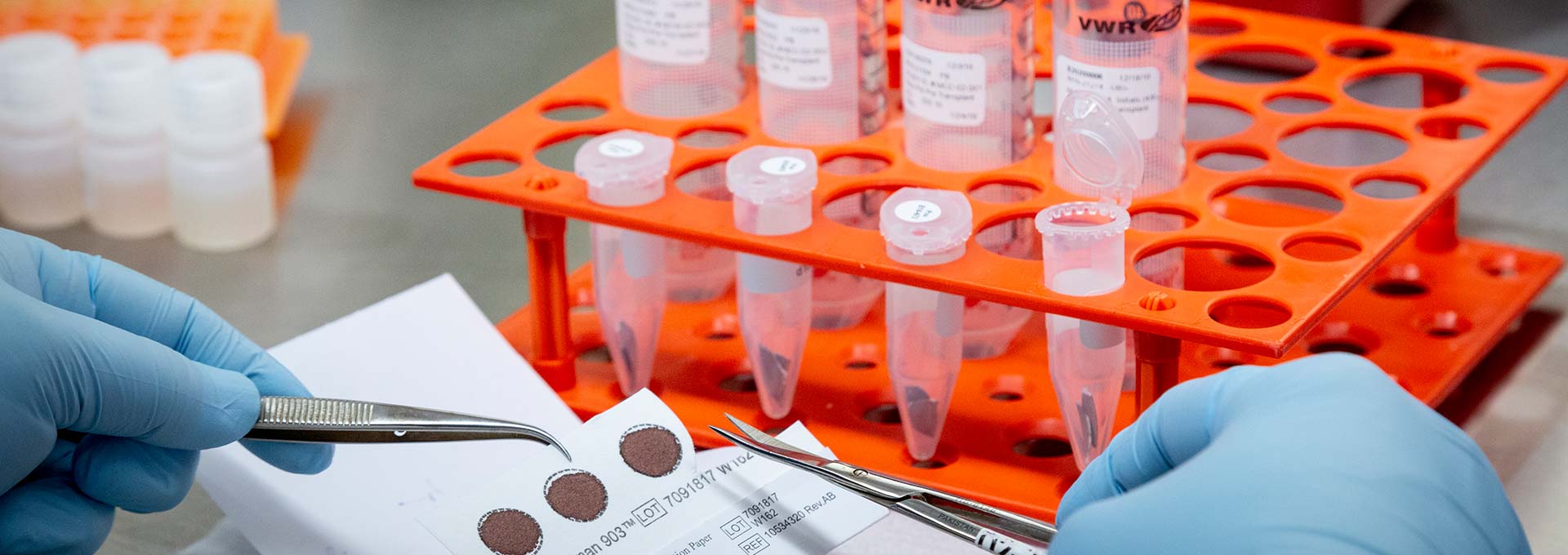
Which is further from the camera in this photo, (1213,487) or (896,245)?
(896,245)

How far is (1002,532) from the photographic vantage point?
46.8 inches

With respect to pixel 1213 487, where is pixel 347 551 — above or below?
below

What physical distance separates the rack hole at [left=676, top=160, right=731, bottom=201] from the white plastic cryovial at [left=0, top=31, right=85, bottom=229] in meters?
0.90

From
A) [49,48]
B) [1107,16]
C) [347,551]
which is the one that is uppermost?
[1107,16]

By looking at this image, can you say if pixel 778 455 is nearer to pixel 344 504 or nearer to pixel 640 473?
pixel 640 473

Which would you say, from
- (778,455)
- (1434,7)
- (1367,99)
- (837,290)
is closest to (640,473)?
(778,455)

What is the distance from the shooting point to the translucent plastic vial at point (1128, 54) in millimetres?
1313

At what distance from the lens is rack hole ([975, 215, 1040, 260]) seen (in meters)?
1.47

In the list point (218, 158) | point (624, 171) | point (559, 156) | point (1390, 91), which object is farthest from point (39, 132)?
point (1390, 91)

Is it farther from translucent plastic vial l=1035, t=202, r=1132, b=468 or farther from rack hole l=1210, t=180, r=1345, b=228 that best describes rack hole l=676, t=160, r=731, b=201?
rack hole l=1210, t=180, r=1345, b=228

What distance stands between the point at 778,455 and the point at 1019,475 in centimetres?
24

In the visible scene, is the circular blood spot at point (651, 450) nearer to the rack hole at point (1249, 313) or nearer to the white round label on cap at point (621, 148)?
the white round label on cap at point (621, 148)

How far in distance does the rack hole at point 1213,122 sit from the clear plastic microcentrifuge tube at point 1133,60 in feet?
2.39

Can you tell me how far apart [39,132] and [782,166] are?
1.13 meters
